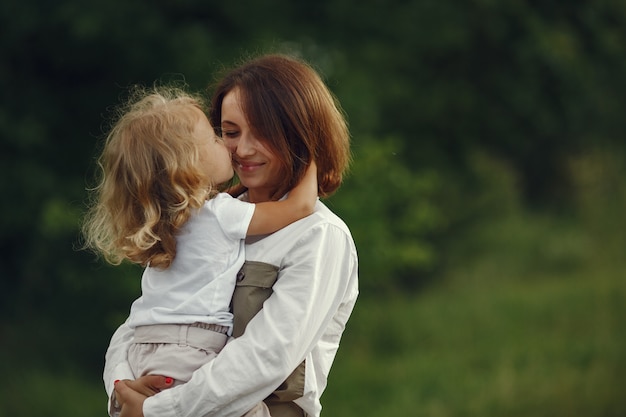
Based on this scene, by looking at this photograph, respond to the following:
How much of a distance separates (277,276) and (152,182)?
0.35 metres

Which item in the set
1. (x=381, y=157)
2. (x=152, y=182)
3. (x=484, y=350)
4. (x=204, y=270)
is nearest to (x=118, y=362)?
(x=204, y=270)

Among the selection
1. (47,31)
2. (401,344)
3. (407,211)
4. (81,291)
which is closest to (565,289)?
(401,344)

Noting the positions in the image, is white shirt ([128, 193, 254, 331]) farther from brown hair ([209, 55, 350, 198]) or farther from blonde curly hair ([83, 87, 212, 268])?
brown hair ([209, 55, 350, 198])

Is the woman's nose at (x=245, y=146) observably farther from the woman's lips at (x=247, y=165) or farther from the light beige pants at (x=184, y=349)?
the light beige pants at (x=184, y=349)

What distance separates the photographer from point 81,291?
28.3 ft

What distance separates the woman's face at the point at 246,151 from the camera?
2420 millimetres

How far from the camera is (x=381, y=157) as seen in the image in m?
7.77

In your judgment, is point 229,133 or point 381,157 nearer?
point 229,133

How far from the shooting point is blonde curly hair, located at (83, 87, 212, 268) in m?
2.30

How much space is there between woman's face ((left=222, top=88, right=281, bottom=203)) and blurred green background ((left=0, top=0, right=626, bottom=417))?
465 centimetres

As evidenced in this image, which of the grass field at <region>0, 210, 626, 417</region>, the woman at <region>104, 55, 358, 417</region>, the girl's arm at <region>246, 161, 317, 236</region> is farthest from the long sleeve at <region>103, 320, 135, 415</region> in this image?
the grass field at <region>0, 210, 626, 417</region>

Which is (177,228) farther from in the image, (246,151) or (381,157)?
(381,157)

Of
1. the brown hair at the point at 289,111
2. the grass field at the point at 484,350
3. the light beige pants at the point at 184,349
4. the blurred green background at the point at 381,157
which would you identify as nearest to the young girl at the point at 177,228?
the light beige pants at the point at 184,349

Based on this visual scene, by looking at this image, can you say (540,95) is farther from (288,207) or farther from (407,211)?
(288,207)
